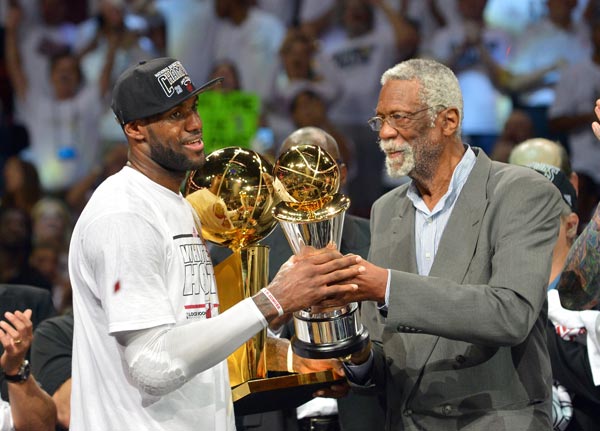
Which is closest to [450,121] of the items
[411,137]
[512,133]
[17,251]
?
[411,137]

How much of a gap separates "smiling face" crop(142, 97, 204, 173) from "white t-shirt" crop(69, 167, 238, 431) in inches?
3.1

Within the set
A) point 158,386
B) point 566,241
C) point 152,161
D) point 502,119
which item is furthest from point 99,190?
point 502,119

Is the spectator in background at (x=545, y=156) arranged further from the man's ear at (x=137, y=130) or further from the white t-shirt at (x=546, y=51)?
the man's ear at (x=137, y=130)

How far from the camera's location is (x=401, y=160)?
3.13 meters

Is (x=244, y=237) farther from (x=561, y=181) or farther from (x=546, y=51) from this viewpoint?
(x=546, y=51)

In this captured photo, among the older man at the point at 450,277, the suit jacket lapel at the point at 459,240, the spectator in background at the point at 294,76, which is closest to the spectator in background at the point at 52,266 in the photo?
the spectator in background at the point at 294,76

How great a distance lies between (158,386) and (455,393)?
973mm

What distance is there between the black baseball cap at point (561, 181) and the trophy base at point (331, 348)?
5.19ft

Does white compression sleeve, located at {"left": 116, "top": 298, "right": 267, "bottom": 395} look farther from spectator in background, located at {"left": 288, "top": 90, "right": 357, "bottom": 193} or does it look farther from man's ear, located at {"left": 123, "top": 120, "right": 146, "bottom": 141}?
spectator in background, located at {"left": 288, "top": 90, "right": 357, "bottom": 193}

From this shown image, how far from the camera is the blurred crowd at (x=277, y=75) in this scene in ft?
Result: 20.7

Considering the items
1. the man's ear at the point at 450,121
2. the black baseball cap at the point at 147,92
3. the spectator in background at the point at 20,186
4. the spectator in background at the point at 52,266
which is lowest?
the spectator in background at the point at 52,266

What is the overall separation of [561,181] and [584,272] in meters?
1.17

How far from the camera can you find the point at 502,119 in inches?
251

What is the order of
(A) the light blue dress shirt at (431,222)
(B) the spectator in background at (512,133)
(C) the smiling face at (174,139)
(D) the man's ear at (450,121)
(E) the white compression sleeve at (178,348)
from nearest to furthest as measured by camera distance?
1. (E) the white compression sleeve at (178,348)
2. (C) the smiling face at (174,139)
3. (A) the light blue dress shirt at (431,222)
4. (D) the man's ear at (450,121)
5. (B) the spectator in background at (512,133)
